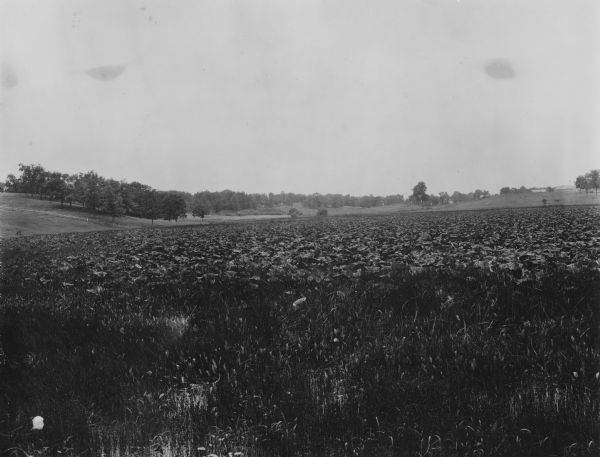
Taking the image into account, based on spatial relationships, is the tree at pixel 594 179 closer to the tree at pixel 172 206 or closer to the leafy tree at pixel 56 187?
the tree at pixel 172 206

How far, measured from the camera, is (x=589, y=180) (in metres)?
155

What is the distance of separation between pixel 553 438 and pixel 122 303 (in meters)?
5.57

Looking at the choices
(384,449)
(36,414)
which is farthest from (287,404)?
(36,414)

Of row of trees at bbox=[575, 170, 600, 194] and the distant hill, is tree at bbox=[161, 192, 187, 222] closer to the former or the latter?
the distant hill

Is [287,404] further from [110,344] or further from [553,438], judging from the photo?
[110,344]

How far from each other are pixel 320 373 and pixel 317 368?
0.11 m

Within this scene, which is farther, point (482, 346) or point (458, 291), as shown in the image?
point (458, 291)

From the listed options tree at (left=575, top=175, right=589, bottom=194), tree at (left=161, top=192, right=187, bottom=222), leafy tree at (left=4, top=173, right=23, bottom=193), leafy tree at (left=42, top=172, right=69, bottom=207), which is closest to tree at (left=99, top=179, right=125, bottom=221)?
tree at (left=161, top=192, right=187, bottom=222)

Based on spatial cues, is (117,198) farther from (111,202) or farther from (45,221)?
(45,221)

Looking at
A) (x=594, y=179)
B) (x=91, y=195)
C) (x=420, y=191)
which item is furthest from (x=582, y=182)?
(x=91, y=195)

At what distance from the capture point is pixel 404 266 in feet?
24.3

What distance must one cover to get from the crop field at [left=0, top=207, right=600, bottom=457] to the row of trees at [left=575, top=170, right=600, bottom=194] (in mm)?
183109

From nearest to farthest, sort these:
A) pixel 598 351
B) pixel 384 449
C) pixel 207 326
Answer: pixel 384 449 < pixel 598 351 < pixel 207 326

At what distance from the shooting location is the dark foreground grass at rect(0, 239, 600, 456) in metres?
2.39
